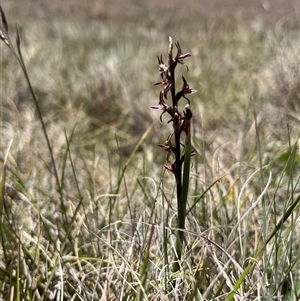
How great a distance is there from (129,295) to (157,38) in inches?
165

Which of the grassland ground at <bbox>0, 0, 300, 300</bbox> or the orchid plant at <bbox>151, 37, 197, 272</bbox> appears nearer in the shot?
the orchid plant at <bbox>151, 37, 197, 272</bbox>

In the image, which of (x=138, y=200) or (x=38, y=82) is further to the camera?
(x=38, y=82)

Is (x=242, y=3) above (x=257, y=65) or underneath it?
above

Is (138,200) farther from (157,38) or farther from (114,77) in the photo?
(157,38)

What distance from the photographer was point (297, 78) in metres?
2.46

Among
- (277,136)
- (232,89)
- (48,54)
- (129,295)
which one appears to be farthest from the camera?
(48,54)

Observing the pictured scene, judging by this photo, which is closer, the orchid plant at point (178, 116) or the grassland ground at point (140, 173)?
the orchid plant at point (178, 116)

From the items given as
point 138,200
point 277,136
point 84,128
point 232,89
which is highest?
point 232,89

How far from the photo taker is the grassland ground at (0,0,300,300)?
100 cm

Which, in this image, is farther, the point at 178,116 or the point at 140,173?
the point at 140,173

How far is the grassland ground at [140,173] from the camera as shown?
3.29 feet

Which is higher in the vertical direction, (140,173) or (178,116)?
(140,173)

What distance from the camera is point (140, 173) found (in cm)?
165

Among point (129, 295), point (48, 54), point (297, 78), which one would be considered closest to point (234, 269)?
point (129, 295)
